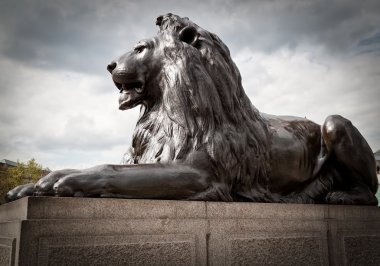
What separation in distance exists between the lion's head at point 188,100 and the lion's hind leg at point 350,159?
99cm

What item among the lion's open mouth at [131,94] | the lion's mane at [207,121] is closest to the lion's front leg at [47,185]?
the lion's mane at [207,121]

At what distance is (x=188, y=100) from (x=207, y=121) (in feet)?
0.81

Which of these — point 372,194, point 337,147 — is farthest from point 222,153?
point 372,194

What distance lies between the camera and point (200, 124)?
347 cm

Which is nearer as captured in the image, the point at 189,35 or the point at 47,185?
the point at 47,185

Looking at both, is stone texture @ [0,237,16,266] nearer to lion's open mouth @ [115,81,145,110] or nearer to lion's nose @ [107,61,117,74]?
lion's open mouth @ [115,81,145,110]

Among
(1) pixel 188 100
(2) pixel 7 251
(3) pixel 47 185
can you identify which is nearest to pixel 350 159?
(1) pixel 188 100

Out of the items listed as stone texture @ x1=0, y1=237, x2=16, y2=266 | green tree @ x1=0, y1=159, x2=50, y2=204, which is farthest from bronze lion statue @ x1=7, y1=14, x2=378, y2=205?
green tree @ x1=0, y1=159, x2=50, y2=204

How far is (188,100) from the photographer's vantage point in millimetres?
3562

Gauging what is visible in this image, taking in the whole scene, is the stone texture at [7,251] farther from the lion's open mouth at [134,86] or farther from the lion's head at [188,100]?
the lion's open mouth at [134,86]

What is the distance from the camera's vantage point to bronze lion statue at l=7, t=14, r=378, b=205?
3.04 m

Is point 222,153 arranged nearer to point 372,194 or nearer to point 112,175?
point 112,175

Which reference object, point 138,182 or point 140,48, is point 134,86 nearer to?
point 140,48

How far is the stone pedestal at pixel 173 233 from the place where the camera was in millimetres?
2336
